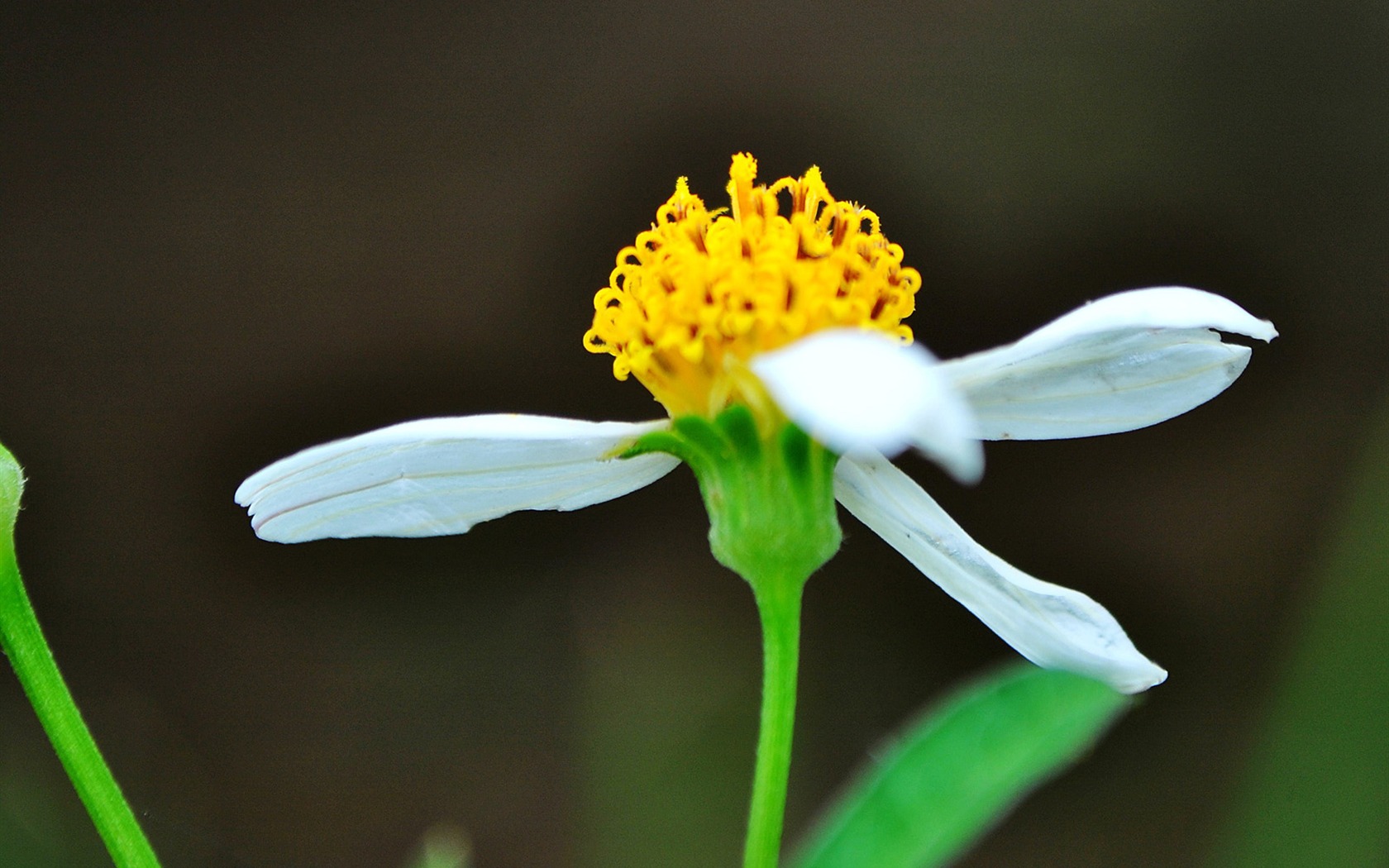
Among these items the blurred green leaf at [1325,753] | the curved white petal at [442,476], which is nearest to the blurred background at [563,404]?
the blurred green leaf at [1325,753]

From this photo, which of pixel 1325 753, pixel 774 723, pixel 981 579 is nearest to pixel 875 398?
pixel 774 723

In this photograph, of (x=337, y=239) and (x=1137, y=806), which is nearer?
(x=1137, y=806)

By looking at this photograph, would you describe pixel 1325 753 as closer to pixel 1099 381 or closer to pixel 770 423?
pixel 1099 381

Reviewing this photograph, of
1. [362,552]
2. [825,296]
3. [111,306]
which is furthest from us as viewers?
[111,306]

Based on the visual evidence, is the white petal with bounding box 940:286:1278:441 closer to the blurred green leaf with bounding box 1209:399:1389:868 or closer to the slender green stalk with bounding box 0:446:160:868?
the slender green stalk with bounding box 0:446:160:868

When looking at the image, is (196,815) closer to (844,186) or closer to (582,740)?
(582,740)

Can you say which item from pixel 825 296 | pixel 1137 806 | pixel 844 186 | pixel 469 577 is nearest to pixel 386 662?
pixel 469 577

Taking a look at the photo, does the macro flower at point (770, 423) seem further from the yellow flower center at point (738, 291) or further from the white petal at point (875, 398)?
the white petal at point (875, 398)
